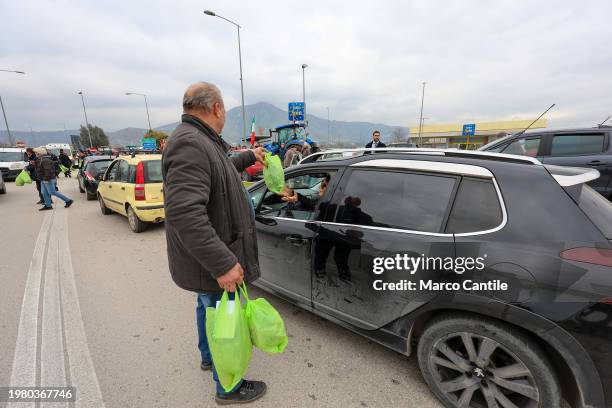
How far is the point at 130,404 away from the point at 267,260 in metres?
1.43

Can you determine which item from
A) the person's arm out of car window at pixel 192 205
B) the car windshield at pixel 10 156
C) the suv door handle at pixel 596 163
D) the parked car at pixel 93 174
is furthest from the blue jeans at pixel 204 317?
the car windshield at pixel 10 156

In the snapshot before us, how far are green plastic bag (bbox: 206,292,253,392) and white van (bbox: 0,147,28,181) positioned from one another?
2002 cm

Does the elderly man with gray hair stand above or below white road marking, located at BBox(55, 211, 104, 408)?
above

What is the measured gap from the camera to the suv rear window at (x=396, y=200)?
185 centimetres

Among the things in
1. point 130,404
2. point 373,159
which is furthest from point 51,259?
point 373,159

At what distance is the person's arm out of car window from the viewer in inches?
55.8

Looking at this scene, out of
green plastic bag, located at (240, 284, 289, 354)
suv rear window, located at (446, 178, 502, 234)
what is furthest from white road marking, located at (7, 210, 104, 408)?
suv rear window, located at (446, 178, 502, 234)

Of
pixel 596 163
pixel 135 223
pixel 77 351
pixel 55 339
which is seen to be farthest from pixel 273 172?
pixel 596 163

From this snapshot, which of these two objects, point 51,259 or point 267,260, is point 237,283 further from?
point 51,259

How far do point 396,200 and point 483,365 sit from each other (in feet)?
3.60

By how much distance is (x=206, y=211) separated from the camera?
60.6 inches

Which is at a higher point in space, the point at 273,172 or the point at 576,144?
the point at 576,144

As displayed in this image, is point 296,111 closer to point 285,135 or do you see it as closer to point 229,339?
point 285,135

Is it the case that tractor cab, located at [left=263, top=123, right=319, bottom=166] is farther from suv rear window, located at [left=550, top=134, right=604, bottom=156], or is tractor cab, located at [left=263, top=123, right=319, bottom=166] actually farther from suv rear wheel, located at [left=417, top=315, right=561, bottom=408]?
suv rear wheel, located at [left=417, top=315, right=561, bottom=408]
